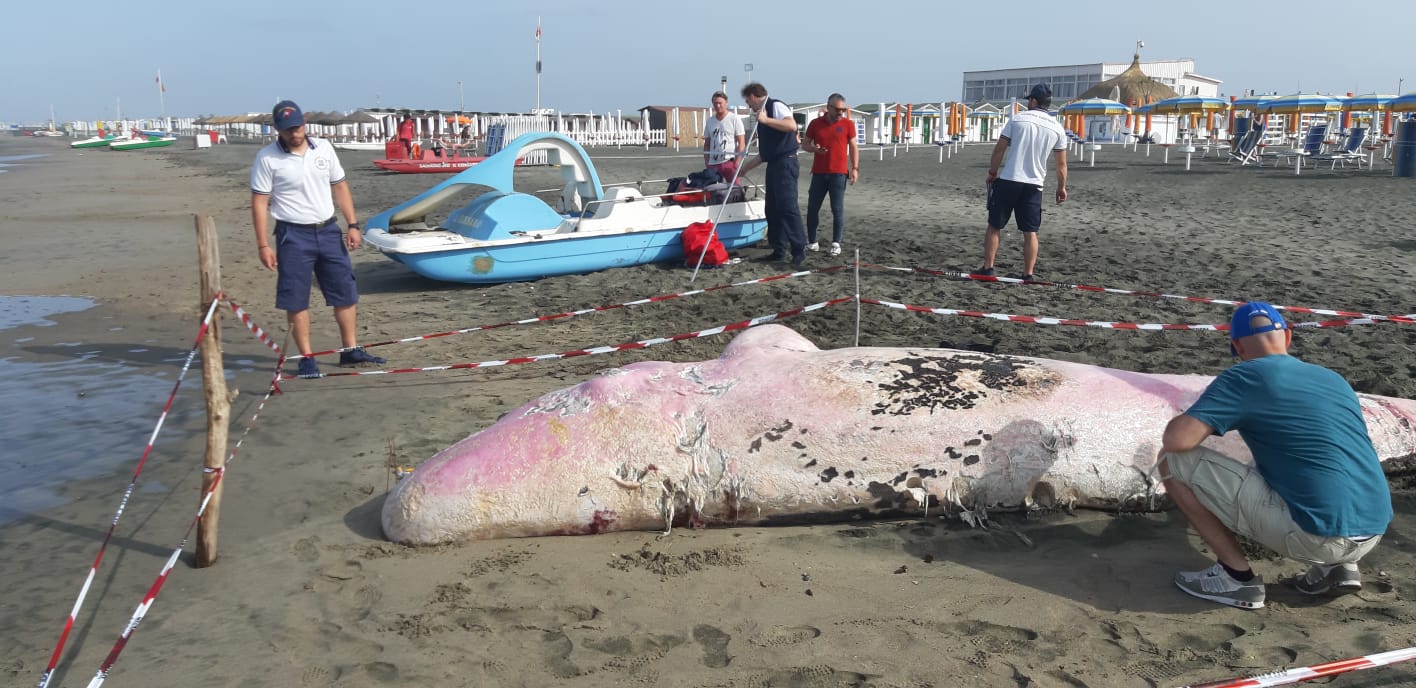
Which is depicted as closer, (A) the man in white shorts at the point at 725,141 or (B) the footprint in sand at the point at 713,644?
(B) the footprint in sand at the point at 713,644

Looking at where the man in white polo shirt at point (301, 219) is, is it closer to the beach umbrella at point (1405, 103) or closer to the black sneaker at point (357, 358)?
the black sneaker at point (357, 358)

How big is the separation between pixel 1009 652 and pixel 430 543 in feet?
8.12

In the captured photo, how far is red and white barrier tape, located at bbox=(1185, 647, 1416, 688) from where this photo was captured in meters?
2.86

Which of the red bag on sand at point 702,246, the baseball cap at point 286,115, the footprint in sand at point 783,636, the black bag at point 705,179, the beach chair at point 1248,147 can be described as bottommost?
the footprint in sand at point 783,636

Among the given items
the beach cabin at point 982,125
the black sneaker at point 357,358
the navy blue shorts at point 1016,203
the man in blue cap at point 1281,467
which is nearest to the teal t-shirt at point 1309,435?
the man in blue cap at point 1281,467

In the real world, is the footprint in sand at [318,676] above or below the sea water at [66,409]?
below

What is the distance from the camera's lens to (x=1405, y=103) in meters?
26.6

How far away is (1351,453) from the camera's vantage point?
3.38 meters

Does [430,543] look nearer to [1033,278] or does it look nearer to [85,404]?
[85,404]

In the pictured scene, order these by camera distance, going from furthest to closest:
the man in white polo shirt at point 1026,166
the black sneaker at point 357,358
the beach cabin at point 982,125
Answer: the beach cabin at point 982,125 < the man in white polo shirt at point 1026,166 < the black sneaker at point 357,358

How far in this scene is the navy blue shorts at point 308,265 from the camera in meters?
6.60

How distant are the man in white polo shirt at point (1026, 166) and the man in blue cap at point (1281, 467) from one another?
227 inches

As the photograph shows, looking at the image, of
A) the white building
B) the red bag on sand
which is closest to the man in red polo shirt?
the red bag on sand

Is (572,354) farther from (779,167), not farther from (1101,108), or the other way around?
(1101,108)
